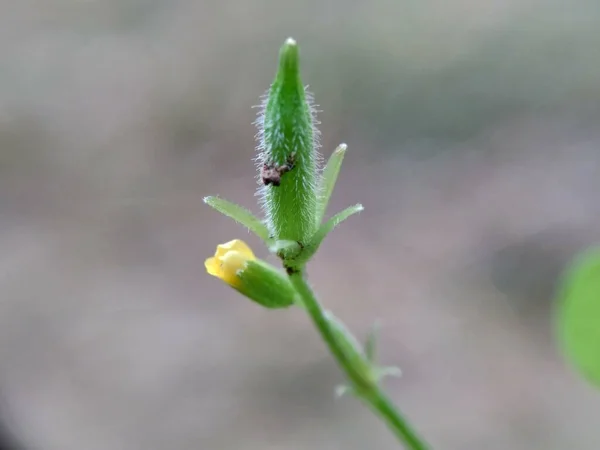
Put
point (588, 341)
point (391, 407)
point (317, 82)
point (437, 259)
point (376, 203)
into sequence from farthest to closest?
point (317, 82) < point (376, 203) < point (437, 259) < point (588, 341) < point (391, 407)

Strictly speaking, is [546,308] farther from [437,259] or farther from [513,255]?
[437,259]

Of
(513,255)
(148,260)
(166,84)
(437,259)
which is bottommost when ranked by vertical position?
(513,255)

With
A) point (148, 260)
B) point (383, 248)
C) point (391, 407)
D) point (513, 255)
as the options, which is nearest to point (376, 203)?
point (383, 248)

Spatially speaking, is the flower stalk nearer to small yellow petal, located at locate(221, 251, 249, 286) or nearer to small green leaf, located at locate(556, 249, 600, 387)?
small yellow petal, located at locate(221, 251, 249, 286)

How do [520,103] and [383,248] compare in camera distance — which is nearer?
[383,248]

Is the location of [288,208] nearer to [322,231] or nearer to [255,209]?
[322,231]

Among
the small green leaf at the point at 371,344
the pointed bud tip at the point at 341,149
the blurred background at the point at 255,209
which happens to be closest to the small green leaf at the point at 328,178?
the pointed bud tip at the point at 341,149

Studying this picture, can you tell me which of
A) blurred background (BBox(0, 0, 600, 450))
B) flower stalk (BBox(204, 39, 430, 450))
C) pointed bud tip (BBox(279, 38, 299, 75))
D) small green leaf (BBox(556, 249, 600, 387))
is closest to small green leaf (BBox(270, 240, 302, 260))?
flower stalk (BBox(204, 39, 430, 450))
